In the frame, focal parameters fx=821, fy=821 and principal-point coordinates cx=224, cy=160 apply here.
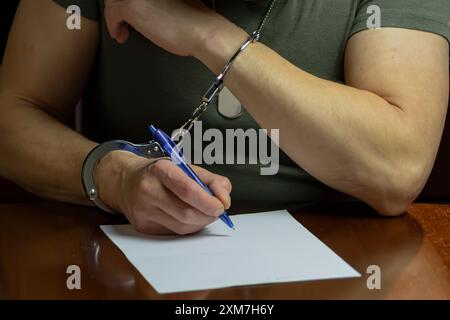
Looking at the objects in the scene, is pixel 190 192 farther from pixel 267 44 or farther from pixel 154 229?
pixel 267 44

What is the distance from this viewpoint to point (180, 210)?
111 cm

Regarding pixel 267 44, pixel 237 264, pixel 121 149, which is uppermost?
pixel 267 44

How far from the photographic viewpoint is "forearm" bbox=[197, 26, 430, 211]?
124 cm

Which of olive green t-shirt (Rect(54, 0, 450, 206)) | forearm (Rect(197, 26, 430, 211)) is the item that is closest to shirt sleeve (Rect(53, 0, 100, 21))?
olive green t-shirt (Rect(54, 0, 450, 206))

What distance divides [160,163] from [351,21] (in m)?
0.49

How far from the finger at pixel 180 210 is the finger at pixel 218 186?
3 cm

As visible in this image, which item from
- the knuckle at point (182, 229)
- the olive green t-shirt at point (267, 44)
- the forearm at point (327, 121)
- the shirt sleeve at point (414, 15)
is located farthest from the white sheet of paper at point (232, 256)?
the shirt sleeve at point (414, 15)

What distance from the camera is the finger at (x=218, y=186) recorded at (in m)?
1.12

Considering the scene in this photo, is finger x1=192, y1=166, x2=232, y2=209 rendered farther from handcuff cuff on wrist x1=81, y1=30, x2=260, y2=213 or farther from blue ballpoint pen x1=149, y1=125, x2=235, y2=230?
handcuff cuff on wrist x1=81, y1=30, x2=260, y2=213

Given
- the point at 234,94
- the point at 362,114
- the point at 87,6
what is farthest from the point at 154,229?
the point at 87,6

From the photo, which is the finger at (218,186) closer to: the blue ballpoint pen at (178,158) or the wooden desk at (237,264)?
the blue ballpoint pen at (178,158)

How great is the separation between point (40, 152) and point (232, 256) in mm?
491

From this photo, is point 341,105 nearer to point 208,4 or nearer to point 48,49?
point 208,4

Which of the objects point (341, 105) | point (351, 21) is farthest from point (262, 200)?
point (351, 21)
